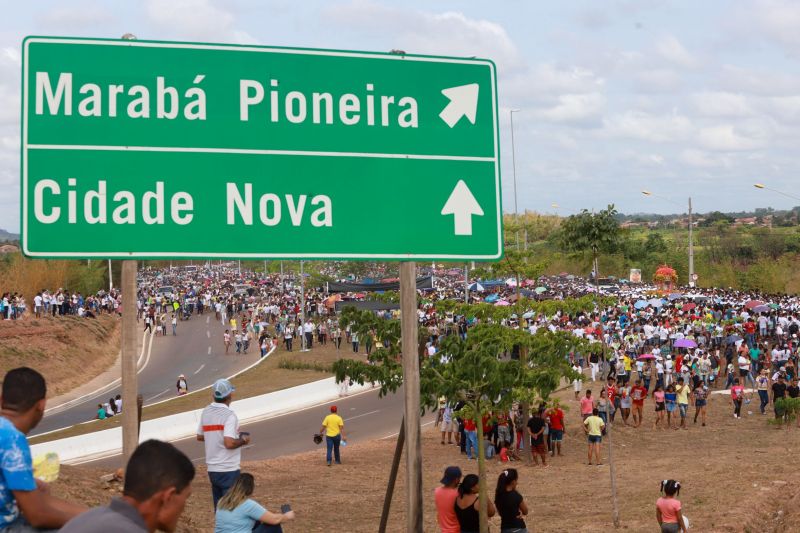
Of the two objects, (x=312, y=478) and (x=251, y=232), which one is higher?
(x=251, y=232)

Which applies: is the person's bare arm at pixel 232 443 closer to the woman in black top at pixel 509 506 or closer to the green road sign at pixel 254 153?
the woman in black top at pixel 509 506

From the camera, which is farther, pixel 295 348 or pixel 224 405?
pixel 295 348

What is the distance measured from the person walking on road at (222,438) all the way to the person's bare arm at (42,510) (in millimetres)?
4301

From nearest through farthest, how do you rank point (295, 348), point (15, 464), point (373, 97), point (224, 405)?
point (15, 464)
point (373, 97)
point (224, 405)
point (295, 348)

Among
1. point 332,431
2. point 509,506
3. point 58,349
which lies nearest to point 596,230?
point 509,506

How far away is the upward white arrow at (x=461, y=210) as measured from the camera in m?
5.96

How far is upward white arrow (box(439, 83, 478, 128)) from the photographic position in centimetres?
599

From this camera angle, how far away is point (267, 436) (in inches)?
1084

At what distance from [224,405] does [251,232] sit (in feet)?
9.11

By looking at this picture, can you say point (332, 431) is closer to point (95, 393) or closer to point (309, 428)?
point (309, 428)

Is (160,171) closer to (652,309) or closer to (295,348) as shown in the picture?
(295,348)

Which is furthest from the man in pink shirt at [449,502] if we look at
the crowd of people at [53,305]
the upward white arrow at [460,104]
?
the crowd of people at [53,305]

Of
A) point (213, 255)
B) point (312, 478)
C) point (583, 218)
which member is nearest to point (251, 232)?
point (213, 255)

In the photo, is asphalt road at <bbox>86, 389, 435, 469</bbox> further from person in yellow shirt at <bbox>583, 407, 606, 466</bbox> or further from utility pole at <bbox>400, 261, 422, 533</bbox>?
utility pole at <bbox>400, 261, 422, 533</bbox>
